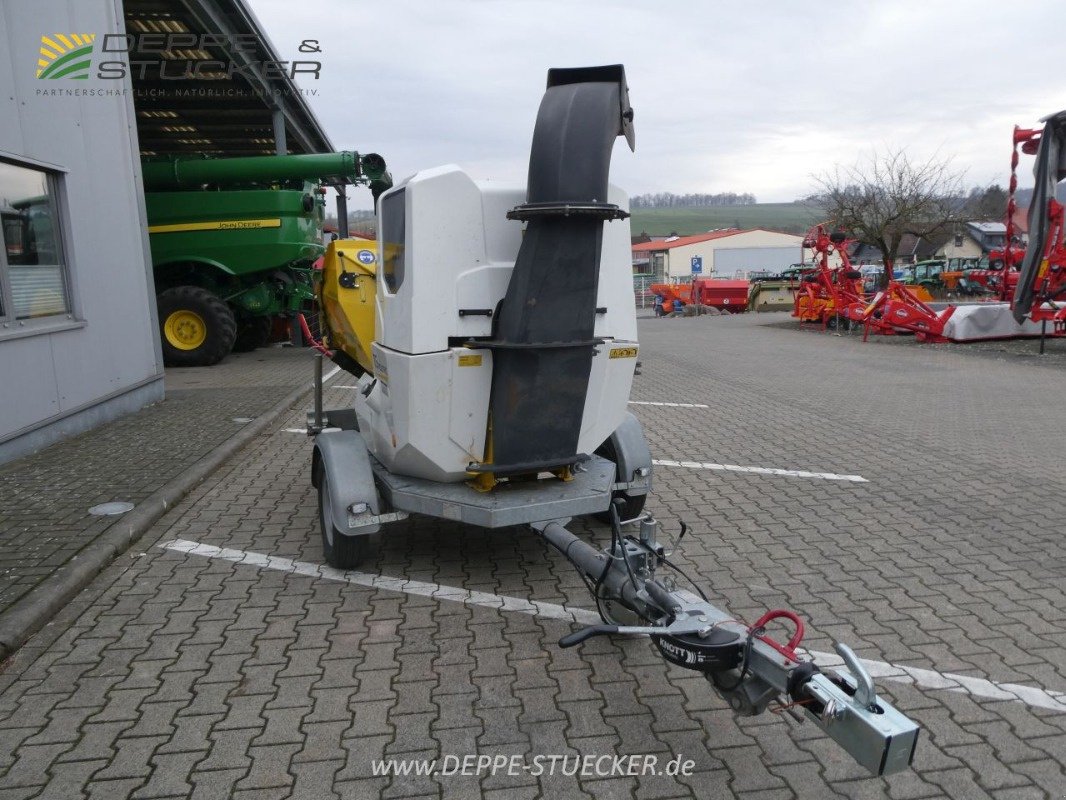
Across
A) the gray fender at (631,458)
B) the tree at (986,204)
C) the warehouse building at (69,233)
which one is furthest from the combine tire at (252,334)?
the tree at (986,204)

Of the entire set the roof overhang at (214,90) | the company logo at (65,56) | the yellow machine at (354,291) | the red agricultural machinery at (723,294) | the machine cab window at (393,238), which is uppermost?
the roof overhang at (214,90)

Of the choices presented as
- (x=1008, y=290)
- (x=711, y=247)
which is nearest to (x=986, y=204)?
(x=711, y=247)

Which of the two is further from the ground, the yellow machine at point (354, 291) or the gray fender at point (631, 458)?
the yellow machine at point (354, 291)

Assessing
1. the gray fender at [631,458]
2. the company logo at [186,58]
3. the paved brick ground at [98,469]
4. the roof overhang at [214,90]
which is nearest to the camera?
the paved brick ground at [98,469]

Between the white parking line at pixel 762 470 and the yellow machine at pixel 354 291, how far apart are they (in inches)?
120

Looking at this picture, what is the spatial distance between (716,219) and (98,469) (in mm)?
125650

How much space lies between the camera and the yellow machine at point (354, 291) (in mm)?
5191

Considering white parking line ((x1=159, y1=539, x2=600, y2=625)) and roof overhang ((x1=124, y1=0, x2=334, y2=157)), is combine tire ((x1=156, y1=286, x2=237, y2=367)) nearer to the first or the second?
roof overhang ((x1=124, y1=0, x2=334, y2=157))

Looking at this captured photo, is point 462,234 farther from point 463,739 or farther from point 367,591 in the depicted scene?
point 463,739

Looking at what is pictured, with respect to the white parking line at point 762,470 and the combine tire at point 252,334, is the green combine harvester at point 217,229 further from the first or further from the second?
the white parking line at point 762,470

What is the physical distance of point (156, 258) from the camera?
13609 millimetres

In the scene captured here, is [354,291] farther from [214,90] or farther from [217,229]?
[214,90]

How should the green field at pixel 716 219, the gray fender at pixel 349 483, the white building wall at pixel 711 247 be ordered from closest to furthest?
the gray fender at pixel 349 483, the white building wall at pixel 711 247, the green field at pixel 716 219

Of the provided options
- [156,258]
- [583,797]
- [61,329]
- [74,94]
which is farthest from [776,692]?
[156,258]
